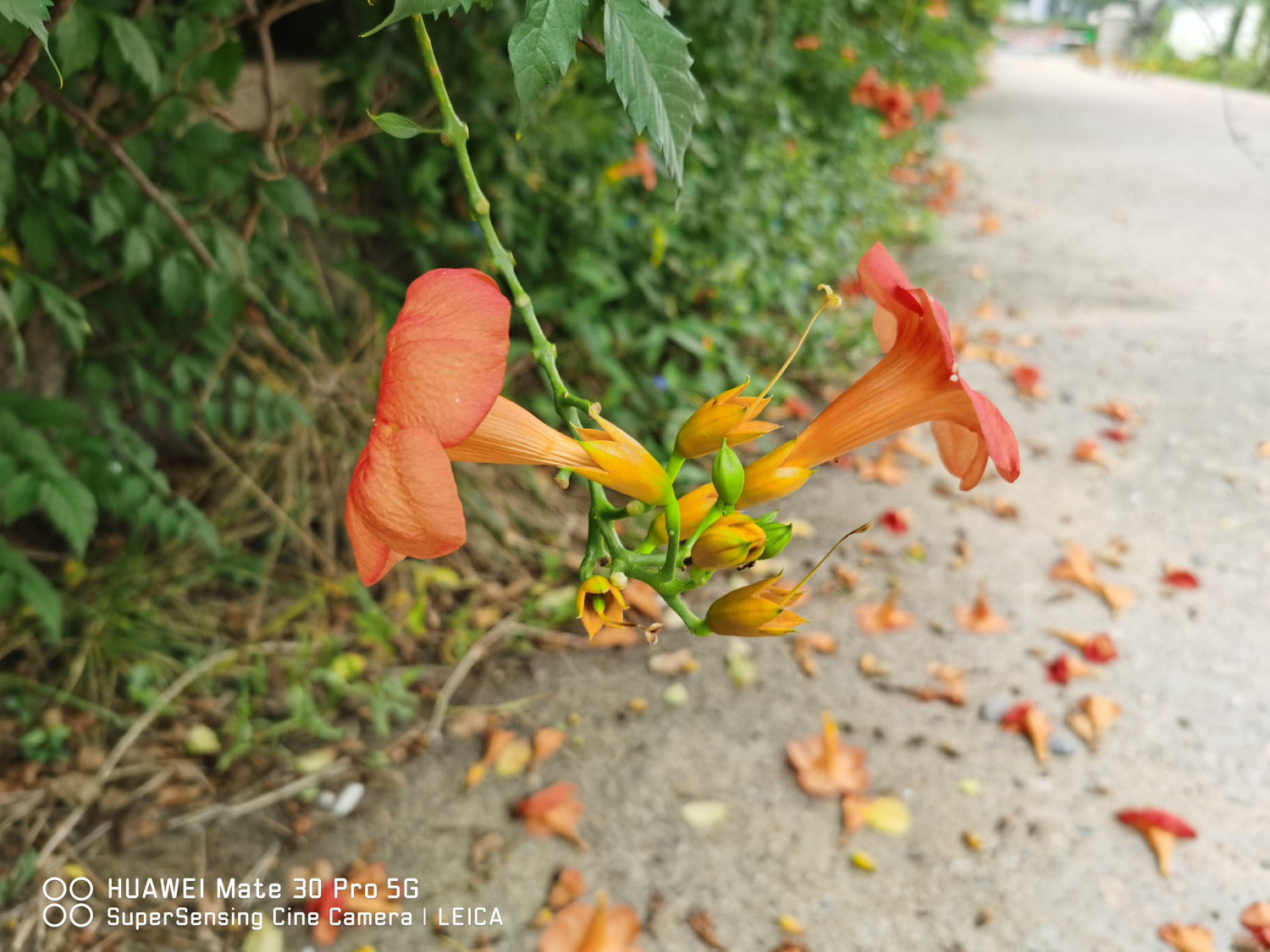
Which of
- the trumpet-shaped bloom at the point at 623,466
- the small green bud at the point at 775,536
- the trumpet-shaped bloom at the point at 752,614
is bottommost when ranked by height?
the trumpet-shaped bloom at the point at 752,614

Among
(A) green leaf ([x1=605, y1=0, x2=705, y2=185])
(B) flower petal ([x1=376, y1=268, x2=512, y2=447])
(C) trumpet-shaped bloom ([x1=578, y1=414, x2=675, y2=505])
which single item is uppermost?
(A) green leaf ([x1=605, y1=0, x2=705, y2=185])

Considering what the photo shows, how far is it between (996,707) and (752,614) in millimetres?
2236

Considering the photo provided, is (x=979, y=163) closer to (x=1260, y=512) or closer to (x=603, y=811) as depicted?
(x=1260, y=512)

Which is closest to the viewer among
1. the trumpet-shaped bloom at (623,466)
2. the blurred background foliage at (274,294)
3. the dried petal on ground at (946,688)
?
the trumpet-shaped bloom at (623,466)

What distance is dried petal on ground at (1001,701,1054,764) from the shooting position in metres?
2.50

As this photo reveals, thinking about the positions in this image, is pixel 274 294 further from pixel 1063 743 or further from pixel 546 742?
pixel 1063 743

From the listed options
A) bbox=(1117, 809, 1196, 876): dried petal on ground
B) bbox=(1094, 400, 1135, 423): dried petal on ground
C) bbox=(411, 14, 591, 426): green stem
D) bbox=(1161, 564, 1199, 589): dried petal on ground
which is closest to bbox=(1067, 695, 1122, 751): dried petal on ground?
bbox=(1117, 809, 1196, 876): dried petal on ground

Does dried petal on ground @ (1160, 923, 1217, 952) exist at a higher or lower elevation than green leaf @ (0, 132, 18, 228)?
lower

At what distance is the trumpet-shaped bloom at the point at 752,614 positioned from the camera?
74 centimetres

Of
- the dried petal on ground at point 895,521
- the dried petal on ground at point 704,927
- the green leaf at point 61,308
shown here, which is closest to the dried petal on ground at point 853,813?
the dried petal on ground at point 704,927

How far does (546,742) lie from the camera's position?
248 centimetres

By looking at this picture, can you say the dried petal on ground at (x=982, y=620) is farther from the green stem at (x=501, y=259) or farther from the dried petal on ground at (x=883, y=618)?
the green stem at (x=501, y=259)

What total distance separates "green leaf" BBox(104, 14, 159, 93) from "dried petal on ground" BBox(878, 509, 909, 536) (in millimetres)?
2811

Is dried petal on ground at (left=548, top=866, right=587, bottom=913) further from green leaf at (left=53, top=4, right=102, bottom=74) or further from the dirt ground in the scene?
green leaf at (left=53, top=4, right=102, bottom=74)
